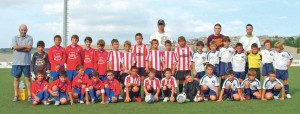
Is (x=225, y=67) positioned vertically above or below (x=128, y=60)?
below

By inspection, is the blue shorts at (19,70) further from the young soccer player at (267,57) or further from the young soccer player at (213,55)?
the young soccer player at (267,57)

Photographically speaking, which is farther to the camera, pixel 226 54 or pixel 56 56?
pixel 226 54

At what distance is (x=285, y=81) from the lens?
30.7 ft

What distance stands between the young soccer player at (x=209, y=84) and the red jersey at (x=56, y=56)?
3.24 m

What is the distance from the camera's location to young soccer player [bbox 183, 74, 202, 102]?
27.6 ft

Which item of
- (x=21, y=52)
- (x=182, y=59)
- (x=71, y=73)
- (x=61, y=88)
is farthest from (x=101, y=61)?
(x=182, y=59)

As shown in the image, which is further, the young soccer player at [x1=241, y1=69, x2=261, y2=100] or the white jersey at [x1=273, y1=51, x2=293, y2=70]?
the white jersey at [x1=273, y1=51, x2=293, y2=70]

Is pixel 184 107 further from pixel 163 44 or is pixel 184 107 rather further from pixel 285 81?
pixel 285 81

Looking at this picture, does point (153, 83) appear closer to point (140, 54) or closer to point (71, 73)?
point (140, 54)

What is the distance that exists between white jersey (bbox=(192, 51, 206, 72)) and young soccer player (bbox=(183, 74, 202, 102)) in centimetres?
57

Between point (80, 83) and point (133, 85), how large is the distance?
1.18 meters

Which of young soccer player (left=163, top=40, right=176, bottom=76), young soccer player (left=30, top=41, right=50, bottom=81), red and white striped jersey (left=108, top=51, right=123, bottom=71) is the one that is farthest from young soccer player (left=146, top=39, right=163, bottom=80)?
young soccer player (left=30, top=41, right=50, bottom=81)

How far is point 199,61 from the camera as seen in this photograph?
8.98m

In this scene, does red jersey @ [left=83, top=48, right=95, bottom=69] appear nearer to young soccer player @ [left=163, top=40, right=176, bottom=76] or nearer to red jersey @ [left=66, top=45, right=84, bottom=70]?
red jersey @ [left=66, top=45, right=84, bottom=70]
